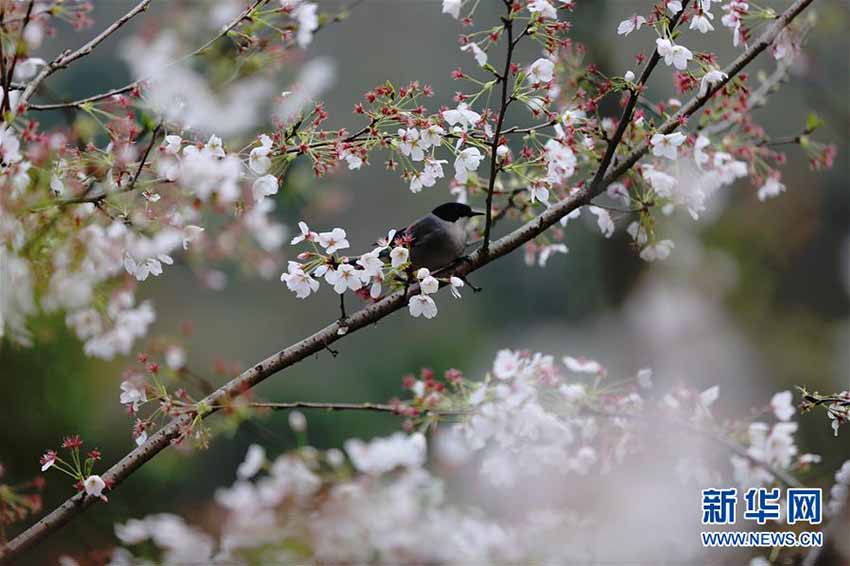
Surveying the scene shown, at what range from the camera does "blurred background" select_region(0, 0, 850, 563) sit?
15.9ft

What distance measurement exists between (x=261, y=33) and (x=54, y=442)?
6.16 feet

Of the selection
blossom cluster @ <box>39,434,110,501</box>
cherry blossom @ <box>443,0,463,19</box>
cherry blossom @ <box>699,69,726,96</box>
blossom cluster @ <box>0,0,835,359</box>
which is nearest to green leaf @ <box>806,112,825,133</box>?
blossom cluster @ <box>0,0,835,359</box>

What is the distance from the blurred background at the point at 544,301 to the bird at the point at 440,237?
3.06ft

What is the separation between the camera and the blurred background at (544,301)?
191 inches

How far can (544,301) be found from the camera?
29.3ft

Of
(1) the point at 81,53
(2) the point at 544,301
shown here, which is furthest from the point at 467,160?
(2) the point at 544,301

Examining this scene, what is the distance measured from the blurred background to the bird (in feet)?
3.06

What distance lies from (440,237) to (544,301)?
21.0ft

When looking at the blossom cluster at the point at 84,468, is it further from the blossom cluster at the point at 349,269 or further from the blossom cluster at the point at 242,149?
the blossom cluster at the point at 349,269

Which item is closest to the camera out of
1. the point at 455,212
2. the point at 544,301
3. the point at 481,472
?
the point at 481,472

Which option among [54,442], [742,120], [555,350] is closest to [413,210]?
[555,350]

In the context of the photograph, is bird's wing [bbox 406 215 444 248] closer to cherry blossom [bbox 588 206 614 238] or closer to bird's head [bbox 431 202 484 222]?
bird's head [bbox 431 202 484 222]

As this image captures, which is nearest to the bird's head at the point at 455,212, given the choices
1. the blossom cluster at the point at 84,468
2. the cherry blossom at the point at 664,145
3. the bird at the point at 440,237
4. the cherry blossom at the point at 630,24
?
the bird at the point at 440,237

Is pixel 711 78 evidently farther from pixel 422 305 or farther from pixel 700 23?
pixel 422 305
